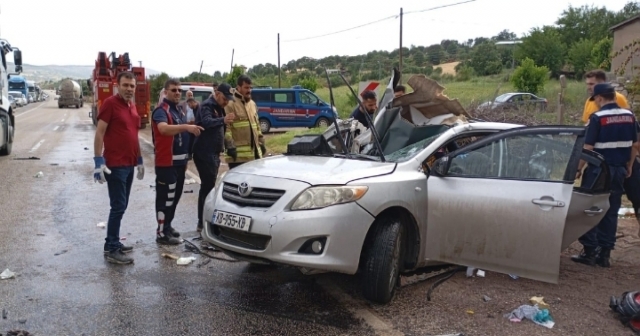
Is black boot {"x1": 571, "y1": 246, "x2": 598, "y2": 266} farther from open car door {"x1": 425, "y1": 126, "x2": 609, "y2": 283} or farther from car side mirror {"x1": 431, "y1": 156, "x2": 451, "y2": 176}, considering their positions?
car side mirror {"x1": 431, "y1": 156, "x2": 451, "y2": 176}

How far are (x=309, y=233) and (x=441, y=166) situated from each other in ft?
4.13

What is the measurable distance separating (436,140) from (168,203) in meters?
2.98

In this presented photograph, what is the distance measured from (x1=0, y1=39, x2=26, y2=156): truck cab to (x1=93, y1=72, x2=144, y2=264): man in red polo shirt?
9.15 metres

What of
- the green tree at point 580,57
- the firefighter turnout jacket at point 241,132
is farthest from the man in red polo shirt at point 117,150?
the green tree at point 580,57

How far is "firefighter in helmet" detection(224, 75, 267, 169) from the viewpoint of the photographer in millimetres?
6223

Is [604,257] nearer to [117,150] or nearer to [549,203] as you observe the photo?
[549,203]

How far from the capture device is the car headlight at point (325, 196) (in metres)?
3.98

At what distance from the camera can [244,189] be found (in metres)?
4.28

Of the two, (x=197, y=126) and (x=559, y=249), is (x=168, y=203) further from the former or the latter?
(x=559, y=249)

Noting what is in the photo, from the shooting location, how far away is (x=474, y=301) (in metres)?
4.48

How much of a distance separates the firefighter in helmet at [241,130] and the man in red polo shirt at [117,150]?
117cm

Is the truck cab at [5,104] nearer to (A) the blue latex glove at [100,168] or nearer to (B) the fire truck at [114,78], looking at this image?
(B) the fire truck at [114,78]

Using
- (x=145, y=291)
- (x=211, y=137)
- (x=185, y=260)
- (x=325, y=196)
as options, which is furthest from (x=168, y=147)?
(x=325, y=196)

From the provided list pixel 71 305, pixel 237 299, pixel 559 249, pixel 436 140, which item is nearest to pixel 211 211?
pixel 237 299
